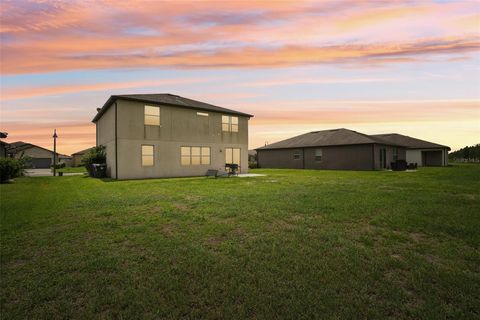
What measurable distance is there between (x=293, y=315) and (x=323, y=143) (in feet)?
113

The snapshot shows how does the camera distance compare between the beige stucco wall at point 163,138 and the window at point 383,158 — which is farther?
the window at point 383,158

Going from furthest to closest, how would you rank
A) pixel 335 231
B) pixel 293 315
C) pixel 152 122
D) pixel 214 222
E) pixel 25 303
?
pixel 152 122 < pixel 214 222 < pixel 335 231 < pixel 25 303 < pixel 293 315

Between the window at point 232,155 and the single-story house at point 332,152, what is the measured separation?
13855 millimetres

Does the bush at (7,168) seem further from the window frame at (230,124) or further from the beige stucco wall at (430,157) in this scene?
the beige stucco wall at (430,157)

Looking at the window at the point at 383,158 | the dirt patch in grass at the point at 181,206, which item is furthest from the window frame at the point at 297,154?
the dirt patch in grass at the point at 181,206

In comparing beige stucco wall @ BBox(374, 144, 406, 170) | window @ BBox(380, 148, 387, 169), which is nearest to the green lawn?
beige stucco wall @ BBox(374, 144, 406, 170)

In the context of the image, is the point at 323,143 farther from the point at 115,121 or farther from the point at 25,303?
the point at 25,303

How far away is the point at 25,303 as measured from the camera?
10.1 ft

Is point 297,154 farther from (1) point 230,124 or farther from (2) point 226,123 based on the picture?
(2) point 226,123

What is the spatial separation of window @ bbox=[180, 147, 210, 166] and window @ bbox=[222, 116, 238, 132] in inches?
111

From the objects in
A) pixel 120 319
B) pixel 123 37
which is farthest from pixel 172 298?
pixel 123 37

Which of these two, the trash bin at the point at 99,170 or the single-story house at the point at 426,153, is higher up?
the single-story house at the point at 426,153

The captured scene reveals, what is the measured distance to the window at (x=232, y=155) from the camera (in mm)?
25547

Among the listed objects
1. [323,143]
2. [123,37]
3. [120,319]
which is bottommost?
[120,319]
